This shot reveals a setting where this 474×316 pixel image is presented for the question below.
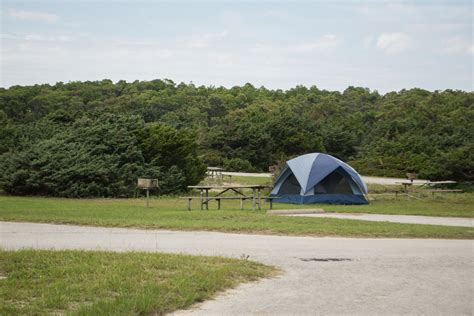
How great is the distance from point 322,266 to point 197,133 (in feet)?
144

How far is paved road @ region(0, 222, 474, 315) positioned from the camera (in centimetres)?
787

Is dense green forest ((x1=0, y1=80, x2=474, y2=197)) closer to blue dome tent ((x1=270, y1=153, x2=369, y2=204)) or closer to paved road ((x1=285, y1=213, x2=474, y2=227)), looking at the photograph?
blue dome tent ((x1=270, y1=153, x2=369, y2=204))

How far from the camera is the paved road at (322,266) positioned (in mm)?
7867

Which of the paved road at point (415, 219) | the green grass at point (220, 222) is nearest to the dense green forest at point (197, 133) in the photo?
the green grass at point (220, 222)

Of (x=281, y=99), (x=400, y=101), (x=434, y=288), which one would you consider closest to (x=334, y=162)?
(x=434, y=288)

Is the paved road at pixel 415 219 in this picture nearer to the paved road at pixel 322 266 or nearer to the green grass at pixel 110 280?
the paved road at pixel 322 266

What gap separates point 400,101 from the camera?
7438 cm

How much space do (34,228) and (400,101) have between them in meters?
64.0

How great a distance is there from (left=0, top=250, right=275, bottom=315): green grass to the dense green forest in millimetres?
17299

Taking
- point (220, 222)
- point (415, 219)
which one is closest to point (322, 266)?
point (220, 222)

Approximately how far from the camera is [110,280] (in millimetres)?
8484

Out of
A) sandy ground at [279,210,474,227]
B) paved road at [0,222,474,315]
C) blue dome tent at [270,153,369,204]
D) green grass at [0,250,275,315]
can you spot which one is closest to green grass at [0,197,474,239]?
paved road at [0,222,474,315]

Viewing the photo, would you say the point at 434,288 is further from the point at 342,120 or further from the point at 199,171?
the point at 342,120

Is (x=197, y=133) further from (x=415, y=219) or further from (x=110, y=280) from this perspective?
(x=110, y=280)
